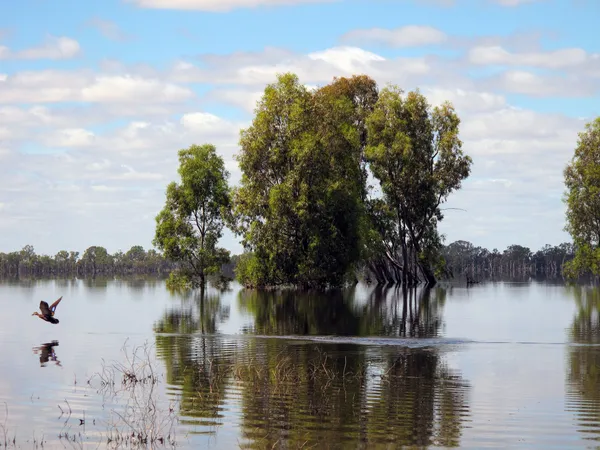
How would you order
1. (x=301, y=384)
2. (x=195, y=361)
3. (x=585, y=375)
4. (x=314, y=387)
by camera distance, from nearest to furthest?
(x=314, y=387)
(x=301, y=384)
(x=585, y=375)
(x=195, y=361)

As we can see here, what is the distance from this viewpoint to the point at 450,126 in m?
93.9

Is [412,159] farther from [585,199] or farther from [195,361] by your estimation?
[195,361]

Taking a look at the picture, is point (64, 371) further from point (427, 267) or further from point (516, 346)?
point (427, 267)

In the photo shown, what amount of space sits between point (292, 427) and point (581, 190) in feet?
286

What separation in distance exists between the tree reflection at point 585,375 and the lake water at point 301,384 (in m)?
0.05

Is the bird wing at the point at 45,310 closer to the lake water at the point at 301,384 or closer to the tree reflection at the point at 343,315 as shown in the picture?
the lake water at the point at 301,384

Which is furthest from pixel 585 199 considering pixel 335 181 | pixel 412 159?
pixel 335 181

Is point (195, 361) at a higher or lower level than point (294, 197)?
lower

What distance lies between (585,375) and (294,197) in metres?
54.4

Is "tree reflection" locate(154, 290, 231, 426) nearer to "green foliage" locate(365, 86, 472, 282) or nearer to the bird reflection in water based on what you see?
the bird reflection in water

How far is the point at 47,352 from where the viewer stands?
31.7m

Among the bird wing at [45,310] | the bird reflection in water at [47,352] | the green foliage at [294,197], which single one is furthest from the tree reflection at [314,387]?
the green foliage at [294,197]

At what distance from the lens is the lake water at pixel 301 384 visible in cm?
1736

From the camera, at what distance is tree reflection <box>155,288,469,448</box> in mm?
17438
